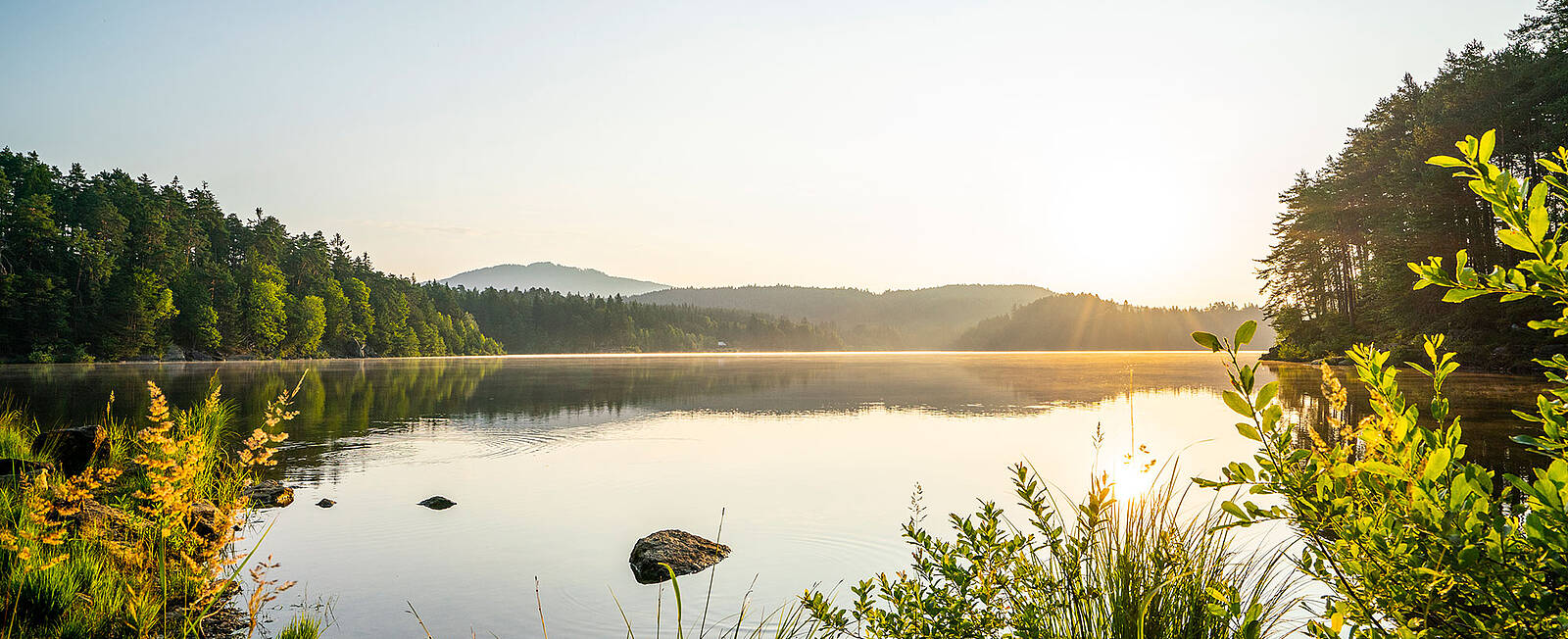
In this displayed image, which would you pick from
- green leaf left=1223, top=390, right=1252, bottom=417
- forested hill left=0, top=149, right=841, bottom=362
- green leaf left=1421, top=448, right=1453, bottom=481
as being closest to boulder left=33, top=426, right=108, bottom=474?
green leaf left=1223, top=390, right=1252, bottom=417

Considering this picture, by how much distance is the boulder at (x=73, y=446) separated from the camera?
32.6ft

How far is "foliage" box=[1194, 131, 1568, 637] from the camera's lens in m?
1.94

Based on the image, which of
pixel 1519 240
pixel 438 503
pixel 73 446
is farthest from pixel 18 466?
pixel 1519 240

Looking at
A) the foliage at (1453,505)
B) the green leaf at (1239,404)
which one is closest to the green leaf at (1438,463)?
the foliage at (1453,505)

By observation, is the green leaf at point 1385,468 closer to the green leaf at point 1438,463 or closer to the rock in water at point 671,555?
the green leaf at point 1438,463

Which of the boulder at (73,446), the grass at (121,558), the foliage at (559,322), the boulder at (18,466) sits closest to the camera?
the grass at (121,558)

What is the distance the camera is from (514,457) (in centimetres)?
1461

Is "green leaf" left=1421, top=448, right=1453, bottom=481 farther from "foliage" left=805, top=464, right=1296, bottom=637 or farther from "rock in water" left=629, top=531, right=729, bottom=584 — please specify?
"rock in water" left=629, top=531, right=729, bottom=584

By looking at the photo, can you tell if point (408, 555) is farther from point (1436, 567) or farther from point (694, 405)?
point (694, 405)

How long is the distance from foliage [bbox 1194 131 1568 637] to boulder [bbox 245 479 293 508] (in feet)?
37.0

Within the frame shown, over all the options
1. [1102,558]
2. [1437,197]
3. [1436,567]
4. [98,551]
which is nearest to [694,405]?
[98,551]

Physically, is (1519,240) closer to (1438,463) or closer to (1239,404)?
(1438,463)

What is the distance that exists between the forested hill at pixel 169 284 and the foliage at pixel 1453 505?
80.7m

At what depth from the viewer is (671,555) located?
7.72m
